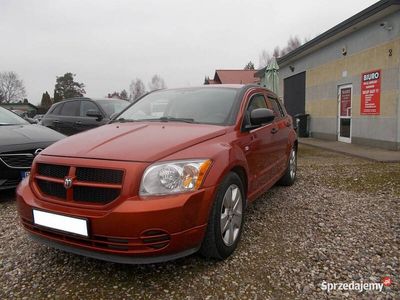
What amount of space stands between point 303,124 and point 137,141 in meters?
12.5

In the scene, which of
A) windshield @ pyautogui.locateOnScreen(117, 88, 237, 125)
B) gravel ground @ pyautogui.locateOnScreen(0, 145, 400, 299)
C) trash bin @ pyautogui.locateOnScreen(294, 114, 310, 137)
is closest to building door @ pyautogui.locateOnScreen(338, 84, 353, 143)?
trash bin @ pyautogui.locateOnScreen(294, 114, 310, 137)

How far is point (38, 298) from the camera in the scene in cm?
257

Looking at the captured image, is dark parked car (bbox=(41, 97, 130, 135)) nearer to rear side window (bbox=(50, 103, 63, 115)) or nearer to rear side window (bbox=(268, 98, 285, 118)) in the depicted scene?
rear side window (bbox=(50, 103, 63, 115))

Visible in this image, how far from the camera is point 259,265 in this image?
119 inches

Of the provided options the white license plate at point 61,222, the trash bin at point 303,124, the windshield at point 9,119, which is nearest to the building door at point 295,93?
the trash bin at point 303,124

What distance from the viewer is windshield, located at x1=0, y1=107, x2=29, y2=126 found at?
6.02 m

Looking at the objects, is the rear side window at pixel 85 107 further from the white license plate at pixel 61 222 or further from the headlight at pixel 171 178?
the headlight at pixel 171 178

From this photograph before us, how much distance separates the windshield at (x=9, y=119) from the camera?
602cm

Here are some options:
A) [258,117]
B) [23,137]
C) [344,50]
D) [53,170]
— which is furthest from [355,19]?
[53,170]

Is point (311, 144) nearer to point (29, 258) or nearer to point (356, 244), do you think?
point (356, 244)

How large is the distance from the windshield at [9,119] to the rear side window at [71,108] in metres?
2.63

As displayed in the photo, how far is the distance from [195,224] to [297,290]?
2.97 ft

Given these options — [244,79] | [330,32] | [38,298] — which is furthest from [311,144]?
[244,79]

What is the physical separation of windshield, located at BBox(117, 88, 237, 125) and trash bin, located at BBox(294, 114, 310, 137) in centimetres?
1089
